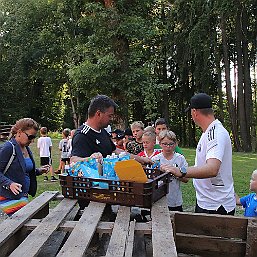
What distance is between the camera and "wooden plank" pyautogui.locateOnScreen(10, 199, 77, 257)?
199 centimetres

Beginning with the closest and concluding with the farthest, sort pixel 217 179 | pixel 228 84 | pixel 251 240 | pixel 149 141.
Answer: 1. pixel 251 240
2. pixel 217 179
3. pixel 149 141
4. pixel 228 84

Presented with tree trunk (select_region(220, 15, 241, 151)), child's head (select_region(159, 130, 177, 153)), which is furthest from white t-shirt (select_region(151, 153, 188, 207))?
tree trunk (select_region(220, 15, 241, 151))

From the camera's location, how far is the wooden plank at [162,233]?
6.29ft

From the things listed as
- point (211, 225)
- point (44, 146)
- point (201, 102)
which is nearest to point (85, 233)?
point (211, 225)

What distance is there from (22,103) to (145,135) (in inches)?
1182

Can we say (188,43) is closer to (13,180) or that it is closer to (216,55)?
(216,55)

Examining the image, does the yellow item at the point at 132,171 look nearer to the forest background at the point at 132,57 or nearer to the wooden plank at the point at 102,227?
the wooden plank at the point at 102,227

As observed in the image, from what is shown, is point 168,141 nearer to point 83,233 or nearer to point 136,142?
→ point 83,233

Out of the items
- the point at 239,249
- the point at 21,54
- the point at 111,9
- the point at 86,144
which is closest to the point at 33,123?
the point at 86,144

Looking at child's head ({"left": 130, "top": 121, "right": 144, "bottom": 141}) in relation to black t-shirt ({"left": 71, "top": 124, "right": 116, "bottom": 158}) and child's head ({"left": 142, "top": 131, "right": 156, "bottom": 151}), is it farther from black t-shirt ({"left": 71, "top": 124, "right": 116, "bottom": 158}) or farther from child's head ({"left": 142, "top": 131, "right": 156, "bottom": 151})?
black t-shirt ({"left": 71, "top": 124, "right": 116, "bottom": 158})

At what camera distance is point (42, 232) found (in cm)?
231

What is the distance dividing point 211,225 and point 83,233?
109 centimetres

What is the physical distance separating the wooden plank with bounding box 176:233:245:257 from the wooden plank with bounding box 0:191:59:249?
1.12 meters

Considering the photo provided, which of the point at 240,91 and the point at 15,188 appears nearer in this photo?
the point at 15,188
